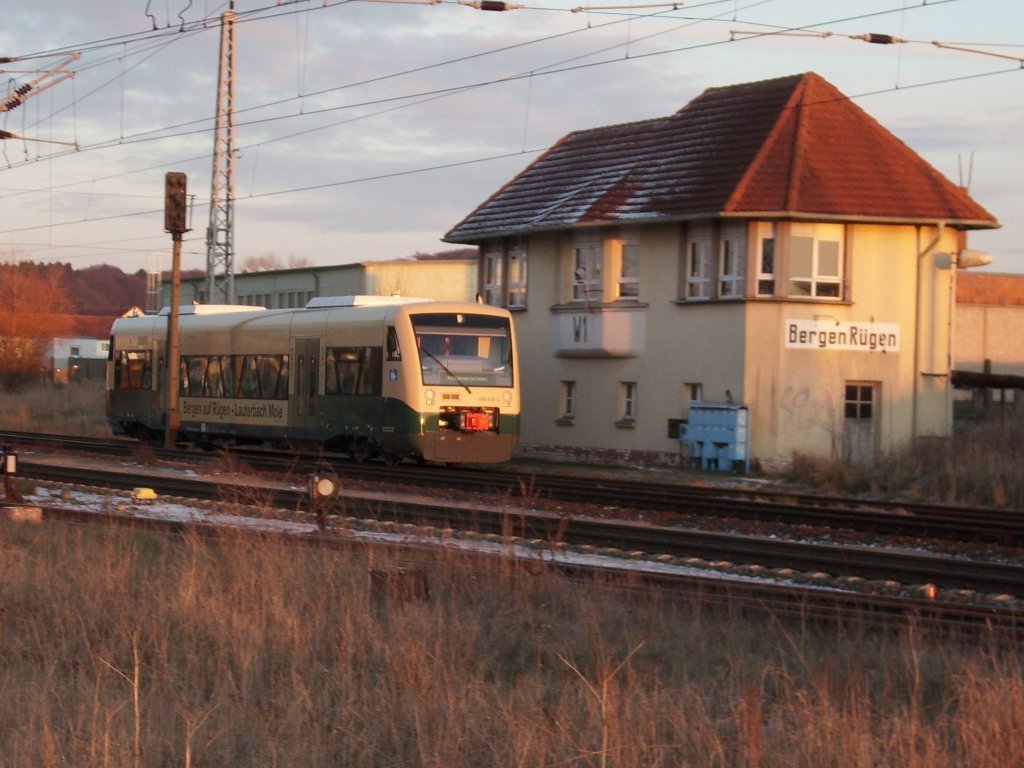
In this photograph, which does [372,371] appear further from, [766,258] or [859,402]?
[859,402]

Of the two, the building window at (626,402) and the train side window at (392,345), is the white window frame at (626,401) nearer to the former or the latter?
the building window at (626,402)

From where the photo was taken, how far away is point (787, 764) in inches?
224

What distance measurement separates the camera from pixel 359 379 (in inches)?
995

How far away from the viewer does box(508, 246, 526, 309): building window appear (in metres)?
33.7

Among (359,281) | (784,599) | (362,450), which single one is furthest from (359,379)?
(359,281)

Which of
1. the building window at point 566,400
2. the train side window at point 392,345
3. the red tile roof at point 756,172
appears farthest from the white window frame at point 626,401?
the train side window at point 392,345

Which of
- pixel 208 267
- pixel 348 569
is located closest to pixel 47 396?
pixel 208 267

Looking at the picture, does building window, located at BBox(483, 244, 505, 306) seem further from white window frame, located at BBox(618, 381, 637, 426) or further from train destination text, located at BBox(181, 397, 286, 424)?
train destination text, located at BBox(181, 397, 286, 424)

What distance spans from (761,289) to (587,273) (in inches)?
198

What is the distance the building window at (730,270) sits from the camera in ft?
92.3

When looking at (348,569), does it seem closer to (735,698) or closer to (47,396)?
(735,698)

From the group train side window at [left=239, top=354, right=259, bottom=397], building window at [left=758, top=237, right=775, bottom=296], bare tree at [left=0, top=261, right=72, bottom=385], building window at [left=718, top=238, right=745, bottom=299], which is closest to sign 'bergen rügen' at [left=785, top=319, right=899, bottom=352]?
building window at [left=758, top=237, right=775, bottom=296]

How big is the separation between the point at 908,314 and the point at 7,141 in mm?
23500

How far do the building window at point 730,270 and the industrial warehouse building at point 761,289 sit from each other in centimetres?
4
